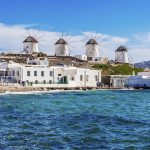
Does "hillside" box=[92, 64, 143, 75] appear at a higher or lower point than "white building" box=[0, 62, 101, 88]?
higher

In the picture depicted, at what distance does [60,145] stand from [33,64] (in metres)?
82.5

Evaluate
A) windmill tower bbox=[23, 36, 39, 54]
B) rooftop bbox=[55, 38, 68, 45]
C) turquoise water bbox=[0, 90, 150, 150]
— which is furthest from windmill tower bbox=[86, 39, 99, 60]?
turquoise water bbox=[0, 90, 150, 150]

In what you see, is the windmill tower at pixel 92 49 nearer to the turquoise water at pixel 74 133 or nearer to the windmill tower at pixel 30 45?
the windmill tower at pixel 30 45

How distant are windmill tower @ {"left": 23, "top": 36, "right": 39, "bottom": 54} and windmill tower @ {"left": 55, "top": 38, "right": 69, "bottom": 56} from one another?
28.7 ft

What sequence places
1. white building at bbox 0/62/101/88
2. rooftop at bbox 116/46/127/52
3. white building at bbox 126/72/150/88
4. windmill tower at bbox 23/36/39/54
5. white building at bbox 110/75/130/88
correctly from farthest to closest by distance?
rooftop at bbox 116/46/127/52, windmill tower at bbox 23/36/39/54, white building at bbox 110/75/130/88, white building at bbox 126/72/150/88, white building at bbox 0/62/101/88

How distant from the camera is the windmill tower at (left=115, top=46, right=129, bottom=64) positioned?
155 m

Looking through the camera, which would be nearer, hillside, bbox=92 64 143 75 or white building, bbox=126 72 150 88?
white building, bbox=126 72 150 88

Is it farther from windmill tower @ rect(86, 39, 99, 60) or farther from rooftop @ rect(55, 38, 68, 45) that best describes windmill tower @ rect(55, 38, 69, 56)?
windmill tower @ rect(86, 39, 99, 60)

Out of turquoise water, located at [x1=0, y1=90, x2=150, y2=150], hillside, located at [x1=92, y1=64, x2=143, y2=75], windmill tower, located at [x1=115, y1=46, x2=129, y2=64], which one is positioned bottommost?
turquoise water, located at [x1=0, y1=90, x2=150, y2=150]

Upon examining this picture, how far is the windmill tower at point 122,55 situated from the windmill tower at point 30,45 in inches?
1123

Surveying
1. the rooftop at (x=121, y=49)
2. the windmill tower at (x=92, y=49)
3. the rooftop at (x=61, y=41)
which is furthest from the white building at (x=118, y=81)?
the rooftop at (x=121, y=49)

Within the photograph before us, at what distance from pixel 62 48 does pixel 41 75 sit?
58002 millimetres

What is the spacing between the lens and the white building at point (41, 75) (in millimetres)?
92438

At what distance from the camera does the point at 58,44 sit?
15262 cm
